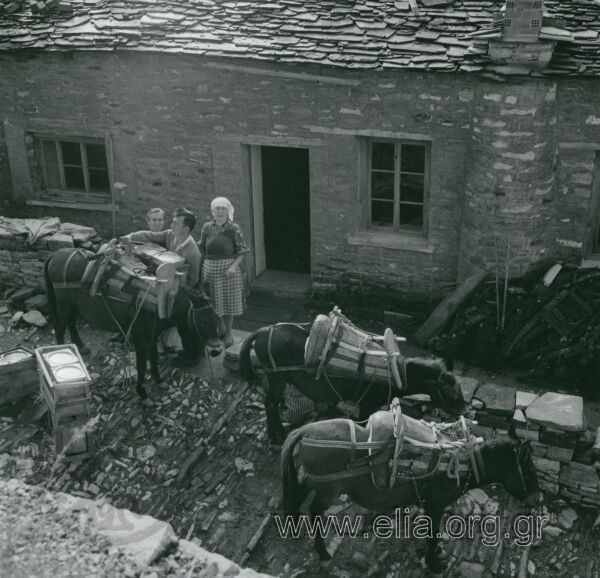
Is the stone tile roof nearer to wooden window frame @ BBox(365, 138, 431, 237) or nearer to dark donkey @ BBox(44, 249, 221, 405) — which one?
wooden window frame @ BBox(365, 138, 431, 237)

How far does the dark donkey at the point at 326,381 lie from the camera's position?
7.69 m

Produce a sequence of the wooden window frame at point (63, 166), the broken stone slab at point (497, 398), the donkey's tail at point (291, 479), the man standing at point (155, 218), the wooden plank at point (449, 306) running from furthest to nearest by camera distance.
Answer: the wooden window frame at point (63, 166) → the wooden plank at point (449, 306) → the man standing at point (155, 218) → the broken stone slab at point (497, 398) → the donkey's tail at point (291, 479)

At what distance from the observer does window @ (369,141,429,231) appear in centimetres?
1090

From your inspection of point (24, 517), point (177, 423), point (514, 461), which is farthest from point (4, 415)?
point (514, 461)

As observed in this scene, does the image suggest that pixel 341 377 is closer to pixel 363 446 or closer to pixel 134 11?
pixel 363 446

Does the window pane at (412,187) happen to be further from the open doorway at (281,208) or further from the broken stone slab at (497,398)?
the broken stone slab at (497,398)

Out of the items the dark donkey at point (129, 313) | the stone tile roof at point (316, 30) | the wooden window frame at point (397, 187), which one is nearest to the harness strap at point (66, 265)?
the dark donkey at point (129, 313)

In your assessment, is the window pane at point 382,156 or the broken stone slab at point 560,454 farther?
the window pane at point 382,156

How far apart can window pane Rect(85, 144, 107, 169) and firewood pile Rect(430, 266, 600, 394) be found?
6.07 m

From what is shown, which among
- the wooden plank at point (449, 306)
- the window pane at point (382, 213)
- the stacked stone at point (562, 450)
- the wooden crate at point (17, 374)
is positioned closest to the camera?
the stacked stone at point (562, 450)

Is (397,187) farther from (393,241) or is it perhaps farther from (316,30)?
(316,30)

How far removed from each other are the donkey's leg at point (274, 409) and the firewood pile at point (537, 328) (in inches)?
108

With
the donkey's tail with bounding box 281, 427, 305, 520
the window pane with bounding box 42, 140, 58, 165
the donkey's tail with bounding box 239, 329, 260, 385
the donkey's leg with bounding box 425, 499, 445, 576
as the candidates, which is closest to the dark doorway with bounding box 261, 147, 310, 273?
the window pane with bounding box 42, 140, 58, 165

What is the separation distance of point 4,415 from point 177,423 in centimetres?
204
